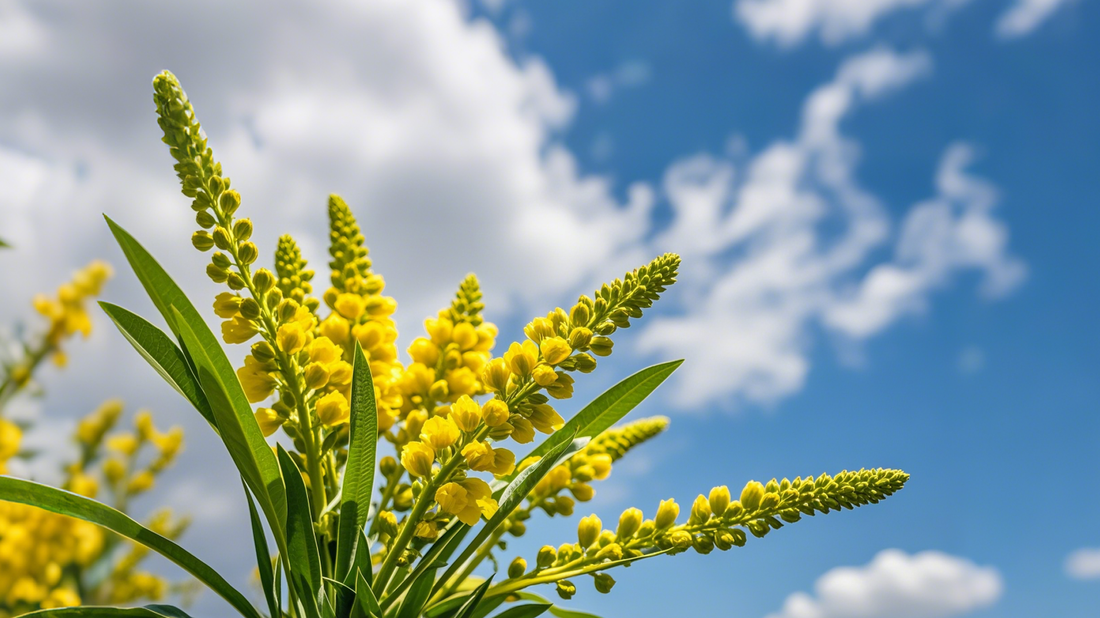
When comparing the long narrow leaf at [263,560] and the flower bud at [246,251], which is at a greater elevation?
the flower bud at [246,251]

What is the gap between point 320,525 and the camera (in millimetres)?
1033

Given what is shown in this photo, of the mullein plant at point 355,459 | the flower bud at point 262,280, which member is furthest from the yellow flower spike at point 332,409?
the flower bud at point 262,280

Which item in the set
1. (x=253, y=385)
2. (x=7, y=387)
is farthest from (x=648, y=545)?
(x=7, y=387)

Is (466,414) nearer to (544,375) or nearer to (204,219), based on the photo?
(544,375)

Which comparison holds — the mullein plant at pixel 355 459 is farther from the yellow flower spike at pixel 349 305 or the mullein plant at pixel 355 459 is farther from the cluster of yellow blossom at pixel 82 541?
the cluster of yellow blossom at pixel 82 541

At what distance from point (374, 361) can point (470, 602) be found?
0.49 metres

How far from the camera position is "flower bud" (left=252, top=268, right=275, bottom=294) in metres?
0.97

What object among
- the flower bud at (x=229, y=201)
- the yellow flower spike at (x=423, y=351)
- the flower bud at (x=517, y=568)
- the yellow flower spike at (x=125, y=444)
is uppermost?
the yellow flower spike at (x=125, y=444)

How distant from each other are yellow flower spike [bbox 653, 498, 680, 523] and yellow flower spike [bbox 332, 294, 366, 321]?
676 millimetres

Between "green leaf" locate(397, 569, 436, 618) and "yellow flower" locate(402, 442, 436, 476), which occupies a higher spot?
"yellow flower" locate(402, 442, 436, 476)

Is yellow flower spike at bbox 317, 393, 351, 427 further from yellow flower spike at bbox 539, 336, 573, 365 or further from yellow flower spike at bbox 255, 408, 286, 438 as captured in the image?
yellow flower spike at bbox 539, 336, 573, 365

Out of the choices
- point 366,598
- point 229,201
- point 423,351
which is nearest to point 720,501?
point 366,598

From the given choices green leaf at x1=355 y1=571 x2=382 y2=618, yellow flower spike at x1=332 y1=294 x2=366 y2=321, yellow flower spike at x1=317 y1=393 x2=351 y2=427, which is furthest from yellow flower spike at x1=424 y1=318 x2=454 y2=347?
green leaf at x1=355 y1=571 x2=382 y2=618

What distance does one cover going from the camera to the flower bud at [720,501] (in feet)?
3.33
